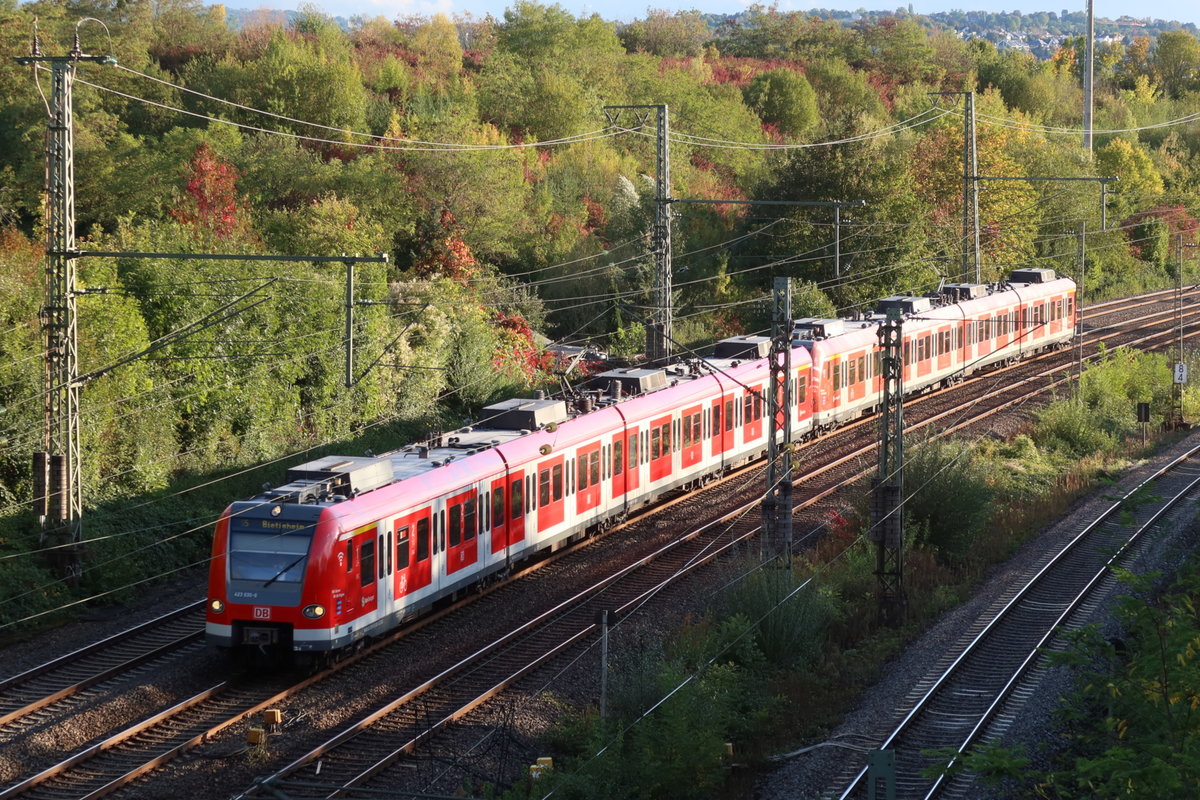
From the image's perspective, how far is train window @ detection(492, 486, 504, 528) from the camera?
23656 mm

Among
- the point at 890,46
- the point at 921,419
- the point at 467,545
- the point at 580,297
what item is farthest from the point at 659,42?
the point at 467,545

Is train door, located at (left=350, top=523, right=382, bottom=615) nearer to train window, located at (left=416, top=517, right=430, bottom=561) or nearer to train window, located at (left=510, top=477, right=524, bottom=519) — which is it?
train window, located at (left=416, top=517, right=430, bottom=561)

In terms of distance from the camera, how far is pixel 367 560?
20.0 m

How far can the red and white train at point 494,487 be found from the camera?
19281 millimetres

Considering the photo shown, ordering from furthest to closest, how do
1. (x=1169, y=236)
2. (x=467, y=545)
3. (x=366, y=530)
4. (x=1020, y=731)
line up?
(x=1169, y=236) → (x=467, y=545) → (x=366, y=530) → (x=1020, y=731)

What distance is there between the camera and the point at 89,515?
25.9 meters

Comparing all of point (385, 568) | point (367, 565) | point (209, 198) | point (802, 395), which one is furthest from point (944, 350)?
point (367, 565)

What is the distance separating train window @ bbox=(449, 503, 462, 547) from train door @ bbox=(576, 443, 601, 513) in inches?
174

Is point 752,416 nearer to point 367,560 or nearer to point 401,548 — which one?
point 401,548

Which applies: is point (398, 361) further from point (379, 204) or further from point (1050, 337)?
point (1050, 337)

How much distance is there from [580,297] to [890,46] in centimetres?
6431

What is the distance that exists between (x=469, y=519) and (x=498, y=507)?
3.32 feet

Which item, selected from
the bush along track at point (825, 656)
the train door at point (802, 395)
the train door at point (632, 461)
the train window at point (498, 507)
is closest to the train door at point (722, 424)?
the train door at point (802, 395)

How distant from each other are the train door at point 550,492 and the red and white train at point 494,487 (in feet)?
0.12
